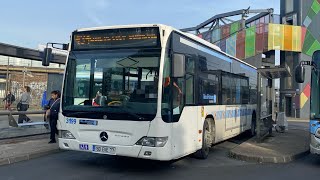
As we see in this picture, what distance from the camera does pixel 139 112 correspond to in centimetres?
765

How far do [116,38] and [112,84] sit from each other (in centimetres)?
100

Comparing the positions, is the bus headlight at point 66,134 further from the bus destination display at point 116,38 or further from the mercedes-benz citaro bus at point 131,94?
the bus destination display at point 116,38

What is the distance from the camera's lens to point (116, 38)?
8195 millimetres

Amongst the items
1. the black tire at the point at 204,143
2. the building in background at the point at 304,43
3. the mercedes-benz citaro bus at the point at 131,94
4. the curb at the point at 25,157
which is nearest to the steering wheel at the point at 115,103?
the mercedes-benz citaro bus at the point at 131,94

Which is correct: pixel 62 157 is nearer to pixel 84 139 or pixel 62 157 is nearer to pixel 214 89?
pixel 84 139

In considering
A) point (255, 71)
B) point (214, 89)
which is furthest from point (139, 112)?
point (255, 71)

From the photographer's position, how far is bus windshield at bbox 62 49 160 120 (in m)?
7.72

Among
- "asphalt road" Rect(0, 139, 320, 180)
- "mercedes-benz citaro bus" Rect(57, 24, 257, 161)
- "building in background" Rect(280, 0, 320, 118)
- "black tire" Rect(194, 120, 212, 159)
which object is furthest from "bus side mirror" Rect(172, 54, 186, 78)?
"building in background" Rect(280, 0, 320, 118)

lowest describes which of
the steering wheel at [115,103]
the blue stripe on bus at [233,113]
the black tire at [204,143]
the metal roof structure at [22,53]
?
the black tire at [204,143]

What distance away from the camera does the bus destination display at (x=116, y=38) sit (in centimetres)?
A: 794

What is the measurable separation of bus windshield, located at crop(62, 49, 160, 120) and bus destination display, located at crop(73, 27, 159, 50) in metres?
0.14

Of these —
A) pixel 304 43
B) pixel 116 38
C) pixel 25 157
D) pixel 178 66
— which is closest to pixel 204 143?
pixel 178 66

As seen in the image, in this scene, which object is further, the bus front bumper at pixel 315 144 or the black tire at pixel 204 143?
the black tire at pixel 204 143

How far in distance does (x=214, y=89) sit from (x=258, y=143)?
3.69 meters
